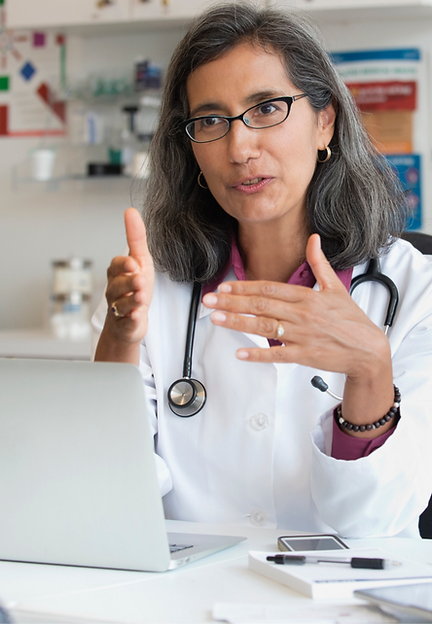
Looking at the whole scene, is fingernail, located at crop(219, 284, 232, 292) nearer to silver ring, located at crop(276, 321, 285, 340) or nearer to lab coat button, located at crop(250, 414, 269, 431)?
silver ring, located at crop(276, 321, 285, 340)

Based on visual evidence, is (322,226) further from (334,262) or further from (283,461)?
(283,461)

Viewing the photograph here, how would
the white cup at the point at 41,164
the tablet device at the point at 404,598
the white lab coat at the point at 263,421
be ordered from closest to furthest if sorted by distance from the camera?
the tablet device at the point at 404,598 < the white lab coat at the point at 263,421 < the white cup at the point at 41,164

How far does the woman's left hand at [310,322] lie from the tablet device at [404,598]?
0.26m

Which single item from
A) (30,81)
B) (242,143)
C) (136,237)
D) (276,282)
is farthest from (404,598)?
(30,81)

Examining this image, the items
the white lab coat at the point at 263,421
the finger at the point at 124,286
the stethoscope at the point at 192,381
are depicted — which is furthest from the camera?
the stethoscope at the point at 192,381

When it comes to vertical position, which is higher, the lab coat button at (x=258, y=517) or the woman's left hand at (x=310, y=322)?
the woman's left hand at (x=310, y=322)

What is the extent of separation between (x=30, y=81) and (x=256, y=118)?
219cm

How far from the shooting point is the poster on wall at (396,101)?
104 inches

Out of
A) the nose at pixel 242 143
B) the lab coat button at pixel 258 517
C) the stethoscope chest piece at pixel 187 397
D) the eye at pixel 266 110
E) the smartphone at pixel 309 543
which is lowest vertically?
the lab coat button at pixel 258 517

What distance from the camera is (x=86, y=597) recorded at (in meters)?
0.67

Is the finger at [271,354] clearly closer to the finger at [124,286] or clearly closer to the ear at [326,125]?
the finger at [124,286]

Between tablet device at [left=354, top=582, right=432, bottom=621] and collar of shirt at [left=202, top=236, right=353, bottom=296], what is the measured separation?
62 centimetres

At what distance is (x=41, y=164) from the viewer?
290cm

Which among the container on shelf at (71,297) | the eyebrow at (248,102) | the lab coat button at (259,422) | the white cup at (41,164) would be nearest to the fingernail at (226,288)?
the lab coat button at (259,422)
